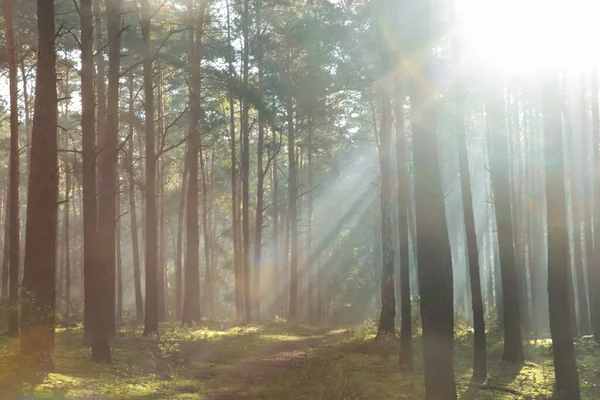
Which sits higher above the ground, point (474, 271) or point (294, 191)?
point (294, 191)

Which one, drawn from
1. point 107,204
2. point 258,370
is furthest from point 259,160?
point 258,370

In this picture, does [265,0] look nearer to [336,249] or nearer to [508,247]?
[508,247]

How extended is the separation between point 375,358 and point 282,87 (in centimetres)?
1757

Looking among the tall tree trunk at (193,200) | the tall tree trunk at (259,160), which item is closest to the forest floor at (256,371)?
the tall tree trunk at (193,200)

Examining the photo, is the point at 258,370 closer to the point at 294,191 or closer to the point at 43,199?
the point at 43,199

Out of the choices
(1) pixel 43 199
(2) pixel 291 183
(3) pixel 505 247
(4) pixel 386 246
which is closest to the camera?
(1) pixel 43 199

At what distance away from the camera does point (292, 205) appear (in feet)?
98.1

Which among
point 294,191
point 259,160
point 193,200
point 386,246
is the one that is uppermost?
point 259,160

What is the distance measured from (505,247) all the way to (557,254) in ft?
15.9

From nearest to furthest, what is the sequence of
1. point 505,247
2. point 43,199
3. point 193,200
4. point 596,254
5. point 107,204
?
point 43,199 → point 107,204 → point 505,247 → point 596,254 → point 193,200

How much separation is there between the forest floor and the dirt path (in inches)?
0.9

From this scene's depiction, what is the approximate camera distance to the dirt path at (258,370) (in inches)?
428

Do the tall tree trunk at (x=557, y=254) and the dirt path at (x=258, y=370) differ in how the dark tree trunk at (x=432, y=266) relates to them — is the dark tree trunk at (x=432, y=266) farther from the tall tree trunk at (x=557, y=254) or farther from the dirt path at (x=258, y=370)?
the dirt path at (x=258, y=370)

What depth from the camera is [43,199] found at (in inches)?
392
